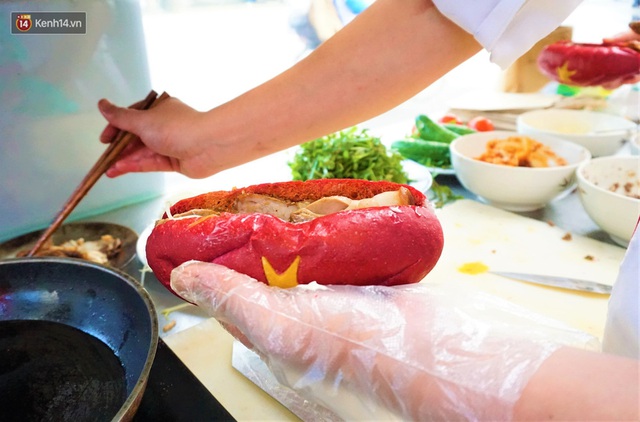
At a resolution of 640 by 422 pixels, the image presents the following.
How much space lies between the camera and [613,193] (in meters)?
1.25

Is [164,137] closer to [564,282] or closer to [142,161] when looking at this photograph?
[142,161]

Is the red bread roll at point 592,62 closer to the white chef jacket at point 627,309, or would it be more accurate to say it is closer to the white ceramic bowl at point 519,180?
the white ceramic bowl at point 519,180

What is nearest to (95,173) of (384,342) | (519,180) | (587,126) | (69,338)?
(69,338)

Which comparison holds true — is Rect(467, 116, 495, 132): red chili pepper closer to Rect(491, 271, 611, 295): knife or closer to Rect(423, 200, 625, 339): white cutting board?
Rect(423, 200, 625, 339): white cutting board

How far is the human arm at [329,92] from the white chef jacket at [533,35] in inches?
2.2

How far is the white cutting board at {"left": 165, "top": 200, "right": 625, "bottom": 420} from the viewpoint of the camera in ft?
2.91

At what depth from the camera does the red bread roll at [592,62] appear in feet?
5.52

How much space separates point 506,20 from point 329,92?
33 cm

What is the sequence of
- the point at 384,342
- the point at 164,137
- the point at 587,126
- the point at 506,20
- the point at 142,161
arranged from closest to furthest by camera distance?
the point at 384,342
the point at 506,20
the point at 164,137
the point at 142,161
the point at 587,126

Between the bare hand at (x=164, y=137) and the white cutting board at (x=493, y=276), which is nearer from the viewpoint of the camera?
the white cutting board at (x=493, y=276)

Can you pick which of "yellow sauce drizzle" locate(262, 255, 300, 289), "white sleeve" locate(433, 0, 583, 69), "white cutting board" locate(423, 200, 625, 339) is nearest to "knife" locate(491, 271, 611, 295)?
"white cutting board" locate(423, 200, 625, 339)

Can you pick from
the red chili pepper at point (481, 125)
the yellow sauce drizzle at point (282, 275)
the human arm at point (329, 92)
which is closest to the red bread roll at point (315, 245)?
the yellow sauce drizzle at point (282, 275)

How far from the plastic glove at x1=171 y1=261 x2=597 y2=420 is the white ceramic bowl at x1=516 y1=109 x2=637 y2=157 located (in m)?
1.37

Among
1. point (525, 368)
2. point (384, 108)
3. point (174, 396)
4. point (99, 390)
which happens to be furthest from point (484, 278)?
point (99, 390)
